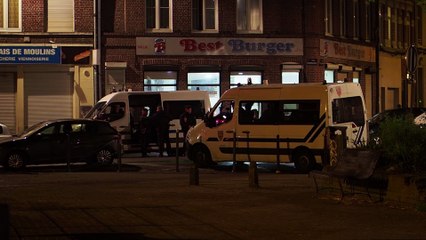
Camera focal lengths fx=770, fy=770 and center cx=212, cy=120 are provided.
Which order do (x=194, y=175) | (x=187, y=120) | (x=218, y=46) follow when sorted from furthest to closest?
(x=218, y=46)
(x=187, y=120)
(x=194, y=175)

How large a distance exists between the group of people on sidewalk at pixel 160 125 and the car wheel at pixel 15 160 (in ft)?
18.7

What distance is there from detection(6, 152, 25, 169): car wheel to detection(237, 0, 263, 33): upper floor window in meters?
15.5

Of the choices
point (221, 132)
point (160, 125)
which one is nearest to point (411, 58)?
point (221, 132)

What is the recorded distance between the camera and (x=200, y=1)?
34.3 metres

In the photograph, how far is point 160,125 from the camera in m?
25.8

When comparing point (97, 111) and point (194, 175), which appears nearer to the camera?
point (194, 175)

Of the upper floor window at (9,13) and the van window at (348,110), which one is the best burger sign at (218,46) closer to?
the upper floor window at (9,13)

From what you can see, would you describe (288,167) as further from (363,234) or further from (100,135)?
(363,234)

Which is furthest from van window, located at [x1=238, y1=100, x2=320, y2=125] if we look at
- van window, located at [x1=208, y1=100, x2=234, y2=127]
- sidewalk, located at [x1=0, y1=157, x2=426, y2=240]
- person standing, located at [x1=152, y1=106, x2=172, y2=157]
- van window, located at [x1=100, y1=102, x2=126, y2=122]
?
van window, located at [x1=100, y1=102, x2=126, y2=122]

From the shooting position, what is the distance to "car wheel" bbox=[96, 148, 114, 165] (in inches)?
877

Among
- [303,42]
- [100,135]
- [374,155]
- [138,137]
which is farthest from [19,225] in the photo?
[303,42]

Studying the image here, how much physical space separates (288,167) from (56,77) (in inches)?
566

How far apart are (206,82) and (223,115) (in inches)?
499

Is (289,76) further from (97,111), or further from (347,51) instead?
(97,111)
